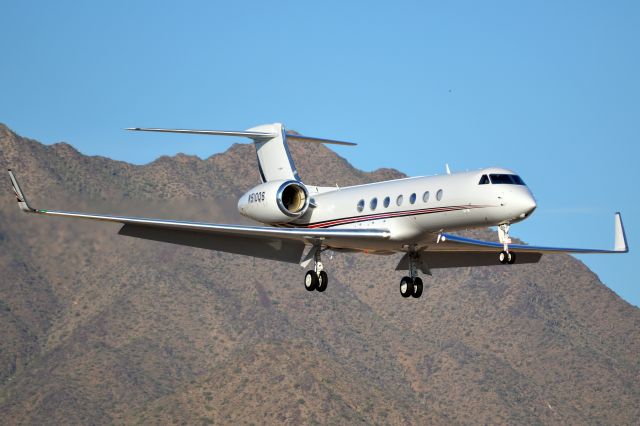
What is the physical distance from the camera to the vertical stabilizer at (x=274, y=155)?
43.0 m

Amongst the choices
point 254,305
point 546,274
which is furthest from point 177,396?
point 546,274

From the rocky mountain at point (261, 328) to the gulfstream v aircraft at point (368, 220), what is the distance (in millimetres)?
104775

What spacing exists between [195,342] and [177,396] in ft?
108

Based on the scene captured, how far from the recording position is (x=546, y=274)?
623 ft

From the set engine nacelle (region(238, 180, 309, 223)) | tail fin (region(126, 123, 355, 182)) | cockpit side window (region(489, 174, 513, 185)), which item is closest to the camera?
cockpit side window (region(489, 174, 513, 185))

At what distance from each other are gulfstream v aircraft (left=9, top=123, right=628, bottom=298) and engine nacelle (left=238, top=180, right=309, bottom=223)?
3 centimetres

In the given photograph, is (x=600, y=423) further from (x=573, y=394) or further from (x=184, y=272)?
(x=184, y=272)

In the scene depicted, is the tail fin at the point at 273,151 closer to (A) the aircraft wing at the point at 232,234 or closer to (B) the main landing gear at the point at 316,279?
(A) the aircraft wing at the point at 232,234

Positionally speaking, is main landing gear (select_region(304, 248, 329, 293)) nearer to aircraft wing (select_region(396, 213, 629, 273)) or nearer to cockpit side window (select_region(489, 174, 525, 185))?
aircraft wing (select_region(396, 213, 629, 273))

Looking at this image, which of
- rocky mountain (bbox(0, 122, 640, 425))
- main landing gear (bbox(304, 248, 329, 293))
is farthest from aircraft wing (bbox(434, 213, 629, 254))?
rocky mountain (bbox(0, 122, 640, 425))

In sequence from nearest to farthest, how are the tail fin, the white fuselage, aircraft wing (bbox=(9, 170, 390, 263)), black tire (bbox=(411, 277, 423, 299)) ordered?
the white fuselage, aircraft wing (bbox=(9, 170, 390, 263)), black tire (bbox=(411, 277, 423, 299)), the tail fin

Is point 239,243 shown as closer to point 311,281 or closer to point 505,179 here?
point 311,281

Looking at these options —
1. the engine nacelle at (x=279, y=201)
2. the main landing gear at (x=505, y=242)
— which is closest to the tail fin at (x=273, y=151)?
the engine nacelle at (x=279, y=201)

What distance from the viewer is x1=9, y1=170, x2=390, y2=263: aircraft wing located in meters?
36.4
